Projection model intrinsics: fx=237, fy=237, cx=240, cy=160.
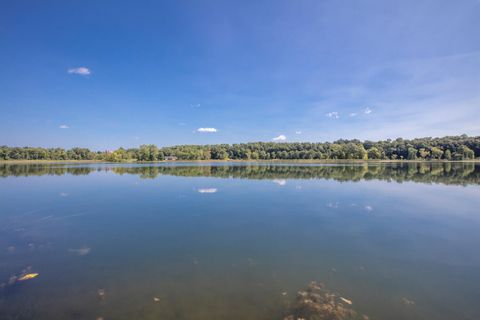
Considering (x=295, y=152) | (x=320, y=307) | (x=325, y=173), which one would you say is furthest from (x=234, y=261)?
(x=295, y=152)

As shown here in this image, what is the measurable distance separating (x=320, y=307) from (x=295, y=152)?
387 feet

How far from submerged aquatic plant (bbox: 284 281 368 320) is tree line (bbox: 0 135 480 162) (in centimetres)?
10820

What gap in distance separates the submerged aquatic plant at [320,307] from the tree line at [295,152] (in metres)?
108

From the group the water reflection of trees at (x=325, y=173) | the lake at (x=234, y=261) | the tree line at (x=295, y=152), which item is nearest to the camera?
the lake at (x=234, y=261)

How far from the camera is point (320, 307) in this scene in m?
4.36

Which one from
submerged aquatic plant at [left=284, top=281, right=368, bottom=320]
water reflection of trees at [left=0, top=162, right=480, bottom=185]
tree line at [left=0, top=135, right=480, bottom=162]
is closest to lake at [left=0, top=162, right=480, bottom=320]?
submerged aquatic plant at [left=284, top=281, right=368, bottom=320]

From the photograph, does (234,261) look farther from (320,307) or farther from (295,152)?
(295,152)

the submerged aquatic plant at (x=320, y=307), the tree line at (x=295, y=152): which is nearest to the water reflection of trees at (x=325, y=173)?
the submerged aquatic plant at (x=320, y=307)

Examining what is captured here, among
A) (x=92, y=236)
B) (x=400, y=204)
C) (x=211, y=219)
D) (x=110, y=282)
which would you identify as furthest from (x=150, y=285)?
(x=400, y=204)

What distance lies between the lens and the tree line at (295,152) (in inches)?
3757

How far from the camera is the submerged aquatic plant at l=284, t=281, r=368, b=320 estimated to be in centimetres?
413

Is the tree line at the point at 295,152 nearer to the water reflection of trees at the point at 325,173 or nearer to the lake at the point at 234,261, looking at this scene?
the water reflection of trees at the point at 325,173

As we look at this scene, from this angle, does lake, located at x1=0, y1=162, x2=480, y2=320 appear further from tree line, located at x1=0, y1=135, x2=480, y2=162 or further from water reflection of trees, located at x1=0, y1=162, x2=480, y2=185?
tree line, located at x1=0, y1=135, x2=480, y2=162

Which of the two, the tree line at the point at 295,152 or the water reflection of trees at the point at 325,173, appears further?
the tree line at the point at 295,152
